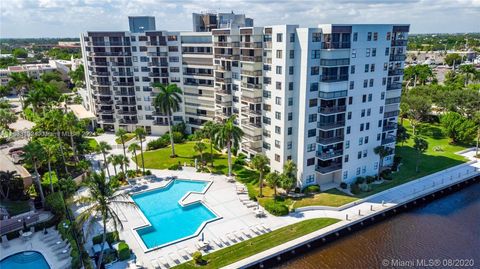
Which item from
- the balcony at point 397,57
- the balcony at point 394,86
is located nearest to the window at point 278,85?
the balcony at point 394,86

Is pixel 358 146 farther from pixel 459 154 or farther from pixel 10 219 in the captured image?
pixel 10 219

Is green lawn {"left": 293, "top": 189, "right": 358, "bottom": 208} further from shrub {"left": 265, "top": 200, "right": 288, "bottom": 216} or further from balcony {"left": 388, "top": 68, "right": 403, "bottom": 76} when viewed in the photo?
balcony {"left": 388, "top": 68, "right": 403, "bottom": 76}

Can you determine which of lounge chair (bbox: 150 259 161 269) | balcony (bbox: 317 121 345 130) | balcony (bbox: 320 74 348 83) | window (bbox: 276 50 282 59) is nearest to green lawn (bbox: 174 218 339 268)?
lounge chair (bbox: 150 259 161 269)

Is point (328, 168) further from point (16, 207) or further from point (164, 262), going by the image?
point (16, 207)

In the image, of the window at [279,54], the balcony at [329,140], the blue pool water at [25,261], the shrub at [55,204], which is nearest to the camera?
the blue pool water at [25,261]

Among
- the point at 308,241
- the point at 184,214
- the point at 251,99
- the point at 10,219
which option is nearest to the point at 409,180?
the point at 308,241

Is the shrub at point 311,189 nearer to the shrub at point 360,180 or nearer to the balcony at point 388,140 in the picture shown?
the shrub at point 360,180

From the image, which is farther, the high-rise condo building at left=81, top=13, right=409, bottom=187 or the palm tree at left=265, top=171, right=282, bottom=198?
the high-rise condo building at left=81, top=13, right=409, bottom=187
